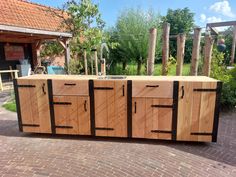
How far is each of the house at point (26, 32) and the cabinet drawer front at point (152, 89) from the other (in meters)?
5.75

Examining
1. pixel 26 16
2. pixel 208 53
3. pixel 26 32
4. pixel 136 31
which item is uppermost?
pixel 26 16

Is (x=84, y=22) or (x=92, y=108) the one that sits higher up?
(x=84, y=22)

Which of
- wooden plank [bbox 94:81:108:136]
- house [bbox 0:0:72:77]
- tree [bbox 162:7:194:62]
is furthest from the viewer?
tree [bbox 162:7:194:62]

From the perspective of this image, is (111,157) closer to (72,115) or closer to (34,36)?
(72,115)

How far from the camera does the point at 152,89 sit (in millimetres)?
3477

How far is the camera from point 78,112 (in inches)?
150

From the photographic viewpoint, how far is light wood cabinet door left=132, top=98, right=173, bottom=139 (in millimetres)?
3516

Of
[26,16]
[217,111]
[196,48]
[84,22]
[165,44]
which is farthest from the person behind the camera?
[26,16]

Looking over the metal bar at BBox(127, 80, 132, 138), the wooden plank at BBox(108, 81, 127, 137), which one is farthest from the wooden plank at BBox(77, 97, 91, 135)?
the metal bar at BBox(127, 80, 132, 138)

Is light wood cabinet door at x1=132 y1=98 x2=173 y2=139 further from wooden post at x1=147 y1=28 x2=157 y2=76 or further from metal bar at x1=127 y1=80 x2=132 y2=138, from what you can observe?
wooden post at x1=147 y1=28 x2=157 y2=76

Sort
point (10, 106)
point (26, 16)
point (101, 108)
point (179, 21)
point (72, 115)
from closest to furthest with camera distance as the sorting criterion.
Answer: point (101, 108) < point (72, 115) < point (10, 106) < point (26, 16) < point (179, 21)

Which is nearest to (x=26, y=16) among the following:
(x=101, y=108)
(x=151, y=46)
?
(x=151, y=46)

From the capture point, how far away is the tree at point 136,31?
1098cm

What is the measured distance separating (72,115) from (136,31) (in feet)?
27.1
